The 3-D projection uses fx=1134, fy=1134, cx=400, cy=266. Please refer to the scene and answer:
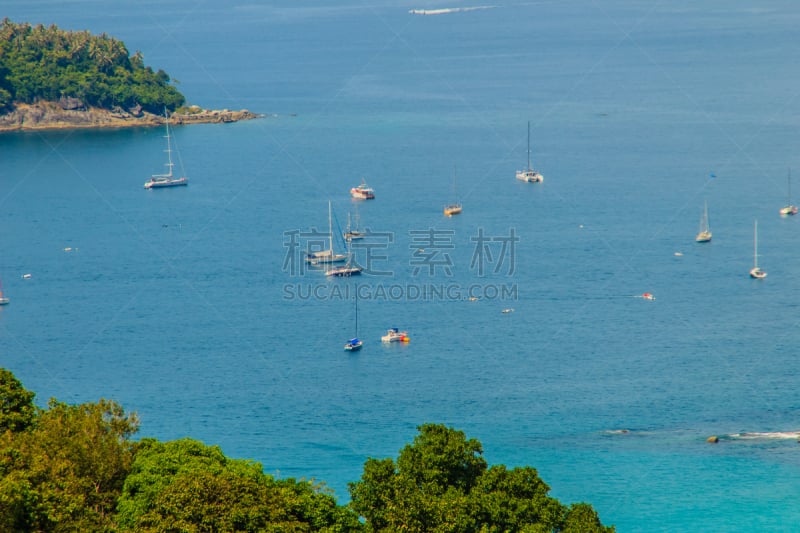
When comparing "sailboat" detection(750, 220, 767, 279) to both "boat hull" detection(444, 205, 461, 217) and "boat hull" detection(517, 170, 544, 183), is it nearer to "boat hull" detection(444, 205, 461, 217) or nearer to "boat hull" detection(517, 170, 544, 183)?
"boat hull" detection(444, 205, 461, 217)

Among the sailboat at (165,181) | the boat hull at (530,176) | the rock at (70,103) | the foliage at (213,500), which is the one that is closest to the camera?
the foliage at (213,500)

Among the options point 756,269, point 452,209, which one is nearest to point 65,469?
point 756,269

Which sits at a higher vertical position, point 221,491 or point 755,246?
point 755,246

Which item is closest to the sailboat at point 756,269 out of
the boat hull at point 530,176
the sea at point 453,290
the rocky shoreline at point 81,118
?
the sea at point 453,290

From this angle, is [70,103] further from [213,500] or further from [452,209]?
[213,500]

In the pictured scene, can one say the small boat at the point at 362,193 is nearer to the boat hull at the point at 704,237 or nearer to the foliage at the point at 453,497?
the boat hull at the point at 704,237

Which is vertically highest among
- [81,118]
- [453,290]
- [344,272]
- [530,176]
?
[81,118]
